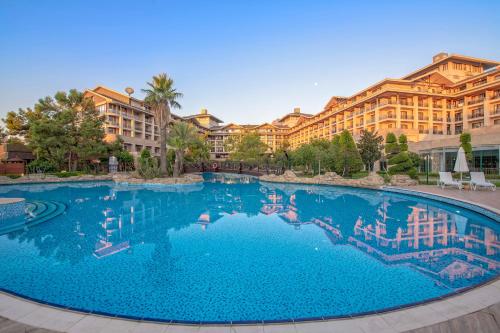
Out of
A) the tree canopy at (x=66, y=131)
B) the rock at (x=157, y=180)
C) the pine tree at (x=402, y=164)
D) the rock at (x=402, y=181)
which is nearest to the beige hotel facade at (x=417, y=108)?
the tree canopy at (x=66, y=131)

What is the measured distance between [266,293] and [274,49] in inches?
944

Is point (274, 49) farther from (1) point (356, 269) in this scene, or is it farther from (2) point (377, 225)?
(1) point (356, 269)

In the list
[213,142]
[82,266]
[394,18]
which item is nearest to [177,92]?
[394,18]

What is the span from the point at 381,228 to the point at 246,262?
5.47 metres

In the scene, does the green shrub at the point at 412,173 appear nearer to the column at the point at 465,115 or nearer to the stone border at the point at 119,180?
the stone border at the point at 119,180

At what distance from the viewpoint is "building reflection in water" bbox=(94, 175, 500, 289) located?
17.6ft

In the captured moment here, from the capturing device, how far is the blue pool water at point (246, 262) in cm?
382

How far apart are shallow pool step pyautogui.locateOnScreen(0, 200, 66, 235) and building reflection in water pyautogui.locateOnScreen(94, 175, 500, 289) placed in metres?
2.26

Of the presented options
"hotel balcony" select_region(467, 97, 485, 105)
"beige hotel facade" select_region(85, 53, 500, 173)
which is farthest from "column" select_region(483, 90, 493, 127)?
"hotel balcony" select_region(467, 97, 485, 105)

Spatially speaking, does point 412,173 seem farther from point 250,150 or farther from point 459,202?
point 250,150

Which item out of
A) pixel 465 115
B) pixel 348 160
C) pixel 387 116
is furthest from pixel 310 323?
pixel 465 115

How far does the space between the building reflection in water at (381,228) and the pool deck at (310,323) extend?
175 cm

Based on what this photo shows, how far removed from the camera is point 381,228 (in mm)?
8305

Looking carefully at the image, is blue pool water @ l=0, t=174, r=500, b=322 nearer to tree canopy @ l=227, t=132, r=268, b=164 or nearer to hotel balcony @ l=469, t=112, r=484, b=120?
tree canopy @ l=227, t=132, r=268, b=164
